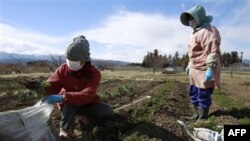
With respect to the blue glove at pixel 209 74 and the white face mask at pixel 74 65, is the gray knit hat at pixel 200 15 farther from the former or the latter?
the white face mask at pixel 74 65

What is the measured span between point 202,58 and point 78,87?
6.45 feet

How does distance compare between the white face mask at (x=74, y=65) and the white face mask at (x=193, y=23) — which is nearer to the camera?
the white face mask at (x=74, y=65)

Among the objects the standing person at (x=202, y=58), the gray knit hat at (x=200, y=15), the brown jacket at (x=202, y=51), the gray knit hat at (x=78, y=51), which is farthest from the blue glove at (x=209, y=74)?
the gray knit hat at (x=78, y=51)

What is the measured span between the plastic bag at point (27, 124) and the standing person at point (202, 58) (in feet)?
7.92

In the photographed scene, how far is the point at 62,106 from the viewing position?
15.5ft

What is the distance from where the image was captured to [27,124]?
363 cm

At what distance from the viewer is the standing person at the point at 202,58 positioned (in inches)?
210

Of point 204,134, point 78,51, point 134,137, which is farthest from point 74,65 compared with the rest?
point 204,134

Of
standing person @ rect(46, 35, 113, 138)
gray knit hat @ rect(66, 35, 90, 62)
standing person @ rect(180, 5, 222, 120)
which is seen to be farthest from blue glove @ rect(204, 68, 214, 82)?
gray knit hat @ rect(66, 35, 90, 62)

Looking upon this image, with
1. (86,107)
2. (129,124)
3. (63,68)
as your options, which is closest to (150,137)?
(129,124)

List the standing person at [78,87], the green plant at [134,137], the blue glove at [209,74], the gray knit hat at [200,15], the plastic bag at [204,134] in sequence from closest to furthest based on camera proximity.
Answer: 1. the plastic bag at [204,134]
2. the green plant at [134,137]
3. the standing person at [78,87]
4. the blue glove at [209,74]
5. the gray knit hat at [200,15]

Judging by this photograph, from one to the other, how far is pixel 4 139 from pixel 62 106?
134 cm

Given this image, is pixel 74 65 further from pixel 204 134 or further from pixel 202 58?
pixel 202 58

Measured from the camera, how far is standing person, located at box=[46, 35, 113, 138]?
14.6 ft
